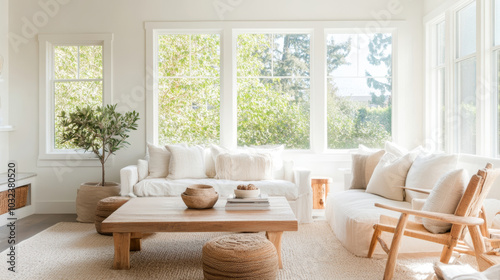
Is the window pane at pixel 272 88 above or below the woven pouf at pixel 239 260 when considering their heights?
above

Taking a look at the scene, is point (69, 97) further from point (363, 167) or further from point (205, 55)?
point (363, 167)

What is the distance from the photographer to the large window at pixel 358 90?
19.6 feet

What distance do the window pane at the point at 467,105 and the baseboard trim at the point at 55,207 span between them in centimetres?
507

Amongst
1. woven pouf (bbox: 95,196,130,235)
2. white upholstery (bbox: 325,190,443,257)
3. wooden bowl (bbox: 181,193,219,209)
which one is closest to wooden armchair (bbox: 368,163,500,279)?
white upholstery (bbox: 325,190,443,257)

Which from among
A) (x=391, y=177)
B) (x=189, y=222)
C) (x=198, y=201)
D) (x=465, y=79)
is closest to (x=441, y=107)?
(x=465, y=79)

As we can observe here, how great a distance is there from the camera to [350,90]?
5996mm

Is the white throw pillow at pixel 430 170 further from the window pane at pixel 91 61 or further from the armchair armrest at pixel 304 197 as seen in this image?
the window pane at pixel 91 61

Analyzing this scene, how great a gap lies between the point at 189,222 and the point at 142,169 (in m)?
2.30

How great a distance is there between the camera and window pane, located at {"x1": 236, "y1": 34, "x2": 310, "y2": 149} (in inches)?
235

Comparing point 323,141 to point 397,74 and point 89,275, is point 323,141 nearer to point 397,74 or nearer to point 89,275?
point 397,74

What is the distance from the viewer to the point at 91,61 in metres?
6.00

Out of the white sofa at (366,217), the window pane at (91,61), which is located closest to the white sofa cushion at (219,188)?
the white sofa at (366,217)

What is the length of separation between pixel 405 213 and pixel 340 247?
1.25 meters

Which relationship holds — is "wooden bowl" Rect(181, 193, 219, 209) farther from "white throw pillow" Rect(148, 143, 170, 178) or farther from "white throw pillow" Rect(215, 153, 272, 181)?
"white throw pillow" Rect(148, 143, 170, 178)
